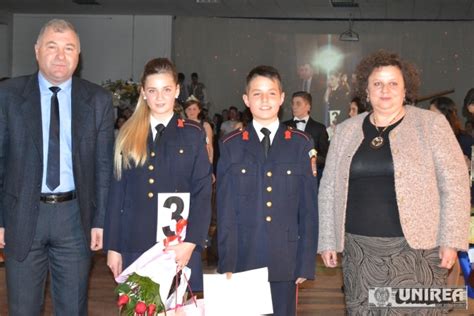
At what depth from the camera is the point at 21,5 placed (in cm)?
1802

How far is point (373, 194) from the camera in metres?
3.33

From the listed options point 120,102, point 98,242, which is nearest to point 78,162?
point 98,242

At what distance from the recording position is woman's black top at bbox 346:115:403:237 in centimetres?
329

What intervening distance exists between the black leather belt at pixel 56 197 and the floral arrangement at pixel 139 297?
0.54 metres

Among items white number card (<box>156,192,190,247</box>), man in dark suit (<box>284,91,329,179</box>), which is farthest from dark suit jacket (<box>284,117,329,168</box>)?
white number card (<box>156,192,190,247</box>)

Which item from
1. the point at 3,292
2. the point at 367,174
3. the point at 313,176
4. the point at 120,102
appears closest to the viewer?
the point at 367,174

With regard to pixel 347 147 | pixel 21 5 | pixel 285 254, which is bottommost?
pixel 285 254

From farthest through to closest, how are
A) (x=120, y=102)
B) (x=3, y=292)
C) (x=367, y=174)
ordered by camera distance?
(x=120, y=102), (x=3, y=292), (x=367, y=174)

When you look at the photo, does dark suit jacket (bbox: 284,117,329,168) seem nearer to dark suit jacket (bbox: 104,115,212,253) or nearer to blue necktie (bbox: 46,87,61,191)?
dark suit jacket (bbox: 104,115,212,253)

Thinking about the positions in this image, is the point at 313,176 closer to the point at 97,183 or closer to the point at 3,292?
the point at 97,183

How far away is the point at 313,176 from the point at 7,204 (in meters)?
1.44
